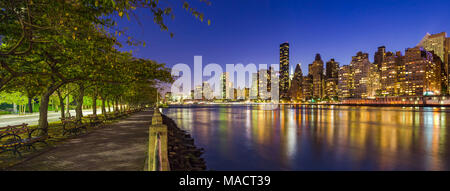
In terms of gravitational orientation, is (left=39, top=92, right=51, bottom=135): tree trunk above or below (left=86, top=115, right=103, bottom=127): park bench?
above

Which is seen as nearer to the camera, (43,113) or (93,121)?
(43,113)

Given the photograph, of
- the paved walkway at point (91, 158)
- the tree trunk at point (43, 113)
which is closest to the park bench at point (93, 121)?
the tree trunk at point (43, 113)

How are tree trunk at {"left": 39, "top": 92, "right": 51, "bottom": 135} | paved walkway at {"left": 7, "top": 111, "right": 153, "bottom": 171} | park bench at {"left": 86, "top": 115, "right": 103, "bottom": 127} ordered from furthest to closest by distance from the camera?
park bench at {"left": 86, "top": 115, "right": 103, "bottom": 127} < tree trunk at {"left": 39, "top": 92, "right": 51, "bottom": 135} < paved walkway at {"left": 7, "top": 111, "right": 153, "bottom": 171}

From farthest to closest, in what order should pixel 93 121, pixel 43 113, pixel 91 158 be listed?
1. pixel 93 121
2. pixel 43 113
3. pixel 91 158

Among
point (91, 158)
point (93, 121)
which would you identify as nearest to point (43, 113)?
point (93, 121)

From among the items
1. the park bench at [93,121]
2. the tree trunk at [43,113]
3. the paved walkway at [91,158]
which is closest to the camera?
the paved walkway at [91,158]

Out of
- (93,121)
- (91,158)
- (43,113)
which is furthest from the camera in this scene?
(93,121)

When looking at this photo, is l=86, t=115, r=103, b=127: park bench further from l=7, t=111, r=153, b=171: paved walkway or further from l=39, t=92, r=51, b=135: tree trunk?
l=7, t=111, r=153, b=171: paved walkway

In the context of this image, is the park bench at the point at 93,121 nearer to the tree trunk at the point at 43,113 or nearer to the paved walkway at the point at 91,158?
the tree trunk at the point at 43,113

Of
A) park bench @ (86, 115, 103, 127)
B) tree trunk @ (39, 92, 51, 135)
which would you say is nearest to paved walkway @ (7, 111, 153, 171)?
tree trunk @ (39, 92, 51, 135)

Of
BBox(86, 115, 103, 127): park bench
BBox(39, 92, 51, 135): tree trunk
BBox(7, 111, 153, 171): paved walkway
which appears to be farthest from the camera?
BBox(86, 115, 103, 127): park bench

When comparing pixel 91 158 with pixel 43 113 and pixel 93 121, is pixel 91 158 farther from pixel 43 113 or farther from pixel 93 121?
pixel 93 121

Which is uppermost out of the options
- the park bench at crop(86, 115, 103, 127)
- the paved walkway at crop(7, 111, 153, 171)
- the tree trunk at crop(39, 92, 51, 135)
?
the tree trunk at crop(39, 92, 51, 135)
